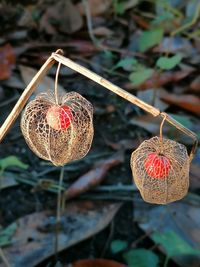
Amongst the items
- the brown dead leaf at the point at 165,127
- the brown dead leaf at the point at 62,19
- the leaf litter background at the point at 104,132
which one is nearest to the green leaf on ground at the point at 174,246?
the leaf litter background at the point at 104,132

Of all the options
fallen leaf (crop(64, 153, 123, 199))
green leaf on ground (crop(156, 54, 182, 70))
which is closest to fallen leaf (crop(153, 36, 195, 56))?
green leaf on ground (crop(156, 54, 182, 70))

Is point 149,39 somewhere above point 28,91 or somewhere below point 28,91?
below

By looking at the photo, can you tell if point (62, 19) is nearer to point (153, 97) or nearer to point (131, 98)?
point (153, 97)

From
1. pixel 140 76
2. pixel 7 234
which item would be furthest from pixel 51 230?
pixel 140 76

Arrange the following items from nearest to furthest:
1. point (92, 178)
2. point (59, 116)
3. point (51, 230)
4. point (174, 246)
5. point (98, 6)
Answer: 1. point (59, 116)
2. point (174, 246)
3. point (51, 230)
4. point (92, 178)
5. point (98, 6)

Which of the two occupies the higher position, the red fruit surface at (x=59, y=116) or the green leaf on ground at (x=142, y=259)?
the red fruit surface at (x=59, y=116)

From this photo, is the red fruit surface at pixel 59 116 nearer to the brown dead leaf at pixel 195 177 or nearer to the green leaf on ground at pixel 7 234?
the green leaf on ground at pixel 7 234
